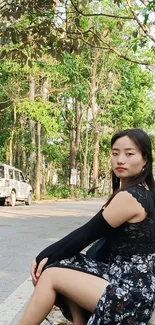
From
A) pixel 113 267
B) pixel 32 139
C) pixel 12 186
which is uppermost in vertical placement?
pixel 32 139

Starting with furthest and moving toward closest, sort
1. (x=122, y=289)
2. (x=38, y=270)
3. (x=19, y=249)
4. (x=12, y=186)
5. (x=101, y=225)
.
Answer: (x=12, y=186), (x=19, y=249), (x=38, y=270), (x=101, y=225), (x=122, y=289)

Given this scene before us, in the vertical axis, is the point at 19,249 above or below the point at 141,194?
below

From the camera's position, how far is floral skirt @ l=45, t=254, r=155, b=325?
2.64 m

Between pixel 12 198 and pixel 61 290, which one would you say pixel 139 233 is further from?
pixel 12 198

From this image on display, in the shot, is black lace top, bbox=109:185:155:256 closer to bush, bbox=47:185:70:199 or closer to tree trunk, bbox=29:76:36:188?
tree trunk, bbox=29:76:36:188

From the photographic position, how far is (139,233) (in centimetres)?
282

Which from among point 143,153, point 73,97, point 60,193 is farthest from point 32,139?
point 143,153

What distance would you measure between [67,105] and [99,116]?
235cm

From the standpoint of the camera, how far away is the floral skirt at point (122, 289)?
264cm

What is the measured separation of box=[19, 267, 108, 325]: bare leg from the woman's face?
0.66 m

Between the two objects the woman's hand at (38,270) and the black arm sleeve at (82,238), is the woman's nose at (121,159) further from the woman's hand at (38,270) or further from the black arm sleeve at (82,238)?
the woman's hand at (38,270)

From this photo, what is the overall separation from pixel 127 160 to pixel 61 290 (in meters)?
0.85

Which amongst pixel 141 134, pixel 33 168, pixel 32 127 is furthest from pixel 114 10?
pixel 141 134

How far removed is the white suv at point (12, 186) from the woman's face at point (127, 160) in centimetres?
1663
